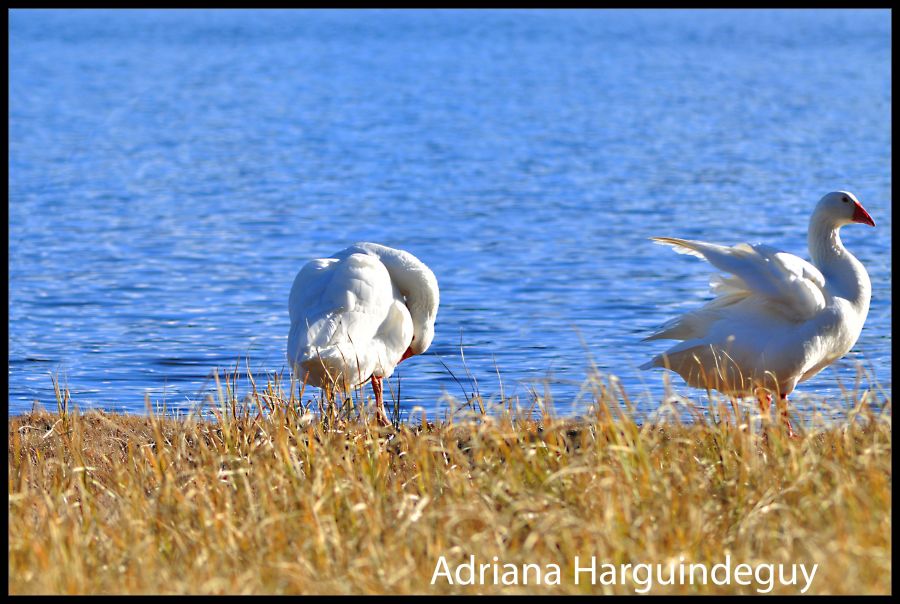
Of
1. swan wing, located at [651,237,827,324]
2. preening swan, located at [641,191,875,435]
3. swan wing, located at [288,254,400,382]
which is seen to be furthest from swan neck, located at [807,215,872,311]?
swan wing, located at [288,254,400,382]

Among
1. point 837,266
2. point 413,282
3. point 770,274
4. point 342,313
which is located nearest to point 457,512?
point 342,313

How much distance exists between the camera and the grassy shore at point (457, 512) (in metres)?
4.65

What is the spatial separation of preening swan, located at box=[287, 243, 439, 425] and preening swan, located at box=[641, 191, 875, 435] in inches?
58.4

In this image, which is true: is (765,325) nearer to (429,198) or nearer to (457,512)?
(457,512)

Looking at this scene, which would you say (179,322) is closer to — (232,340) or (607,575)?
(232,340)

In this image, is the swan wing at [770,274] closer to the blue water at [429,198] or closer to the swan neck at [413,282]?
the blue water at [429,198]

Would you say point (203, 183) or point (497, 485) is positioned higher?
point (497, 485)

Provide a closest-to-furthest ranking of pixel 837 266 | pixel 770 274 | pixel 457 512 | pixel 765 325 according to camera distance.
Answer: pixel 457 512 < pixel 770 274 < pixel 765 325 < pixel 837 266

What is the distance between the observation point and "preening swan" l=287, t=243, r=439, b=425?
291 inches

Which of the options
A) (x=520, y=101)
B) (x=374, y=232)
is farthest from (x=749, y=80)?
(x=374, y=232)

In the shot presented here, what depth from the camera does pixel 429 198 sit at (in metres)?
18.8

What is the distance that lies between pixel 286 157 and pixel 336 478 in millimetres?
18099

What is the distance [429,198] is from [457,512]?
13.8 m

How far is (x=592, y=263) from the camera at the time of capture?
46.5ft
